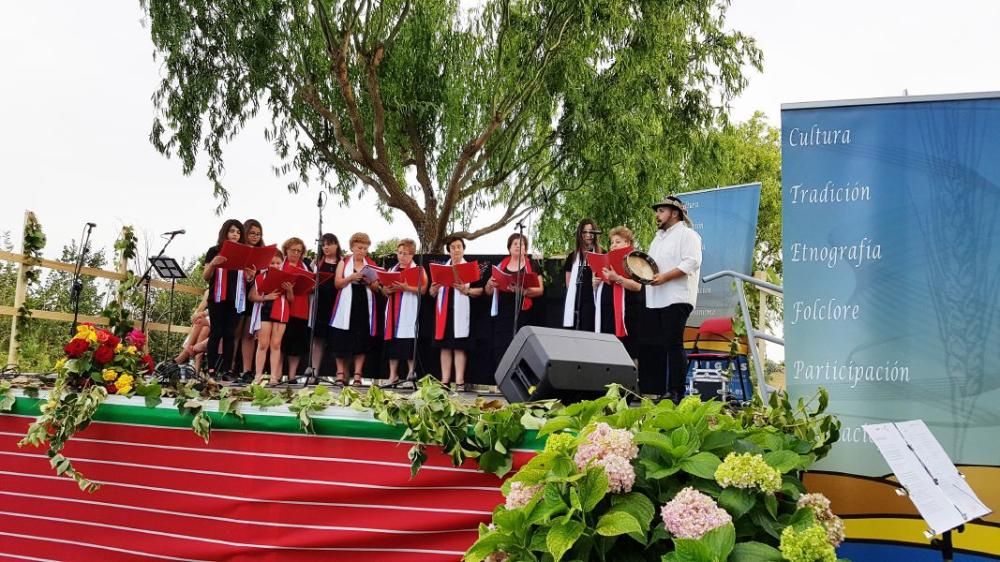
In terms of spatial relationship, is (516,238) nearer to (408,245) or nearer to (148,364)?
(408,245)

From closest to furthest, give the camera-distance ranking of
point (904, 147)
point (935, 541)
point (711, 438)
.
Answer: point (711, 438) → point (935, 541) → point (904, 147)

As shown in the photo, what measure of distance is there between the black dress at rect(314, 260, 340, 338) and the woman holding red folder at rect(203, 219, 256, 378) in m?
0.70

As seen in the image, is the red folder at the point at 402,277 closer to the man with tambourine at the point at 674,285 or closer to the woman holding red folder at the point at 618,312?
the woman holding red folder at the point at 618,312

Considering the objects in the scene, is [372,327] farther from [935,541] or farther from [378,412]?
[935,541]

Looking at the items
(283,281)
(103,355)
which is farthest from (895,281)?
(283,281)

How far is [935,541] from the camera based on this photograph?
216 cm

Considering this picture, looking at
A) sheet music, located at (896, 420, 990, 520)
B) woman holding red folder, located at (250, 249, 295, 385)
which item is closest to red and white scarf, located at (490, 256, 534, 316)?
woman holding red folder, located at (250, 249, 295, 385)

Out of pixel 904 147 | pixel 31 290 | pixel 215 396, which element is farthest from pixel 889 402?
pixel 31 290

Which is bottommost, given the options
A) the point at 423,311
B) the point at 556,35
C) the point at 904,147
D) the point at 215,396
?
the point at 215,396

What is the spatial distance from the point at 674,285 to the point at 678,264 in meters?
0.14

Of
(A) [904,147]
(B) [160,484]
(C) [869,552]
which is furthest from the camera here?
(B) [160,484]

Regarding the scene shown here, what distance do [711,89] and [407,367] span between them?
6.38 meters

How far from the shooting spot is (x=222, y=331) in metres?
6.68

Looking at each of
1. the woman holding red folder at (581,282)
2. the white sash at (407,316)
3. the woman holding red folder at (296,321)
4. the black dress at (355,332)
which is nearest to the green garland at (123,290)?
the woman holding red folder at (296,321)
